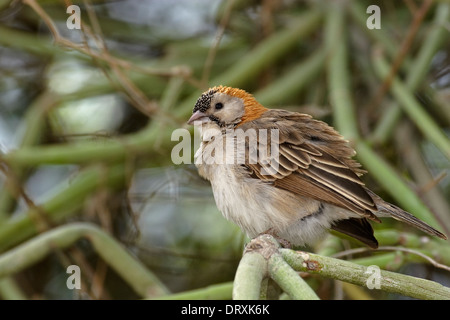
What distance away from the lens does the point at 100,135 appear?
4.00 meters

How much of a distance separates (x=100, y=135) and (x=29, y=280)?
3.80ft

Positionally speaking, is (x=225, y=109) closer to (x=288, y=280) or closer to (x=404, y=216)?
(x=404, y=216)

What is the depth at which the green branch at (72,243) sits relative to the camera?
2.74 meters

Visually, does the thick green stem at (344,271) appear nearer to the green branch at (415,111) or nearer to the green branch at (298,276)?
the green branch at (298,276)

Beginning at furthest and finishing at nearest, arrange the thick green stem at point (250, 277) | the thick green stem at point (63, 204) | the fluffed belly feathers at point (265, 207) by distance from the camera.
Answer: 1. the thick green stem at point (63, 204)
2. the fluffed belly feathers at point (265, 207)
3. the thick green stem at point (250, 277)

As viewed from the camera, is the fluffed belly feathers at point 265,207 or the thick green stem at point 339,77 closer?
the fluffed belly feathers at point 265,207

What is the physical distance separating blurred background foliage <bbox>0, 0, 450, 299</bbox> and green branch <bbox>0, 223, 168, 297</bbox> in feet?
1.63

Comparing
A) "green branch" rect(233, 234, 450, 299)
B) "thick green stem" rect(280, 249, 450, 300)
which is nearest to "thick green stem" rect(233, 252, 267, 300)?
"green branch" rect(233, 234, 450, 299)

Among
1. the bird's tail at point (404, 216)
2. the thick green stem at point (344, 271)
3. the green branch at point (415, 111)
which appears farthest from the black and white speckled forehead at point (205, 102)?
the thick green stem at point (344, 271)

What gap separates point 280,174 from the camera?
2818mm

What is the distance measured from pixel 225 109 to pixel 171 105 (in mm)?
994

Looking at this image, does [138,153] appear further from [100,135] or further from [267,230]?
[267,230]

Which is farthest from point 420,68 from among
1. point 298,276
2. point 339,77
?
point 298,276

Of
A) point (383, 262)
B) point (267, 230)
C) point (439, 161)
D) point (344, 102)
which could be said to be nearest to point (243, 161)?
point (267, 230)
